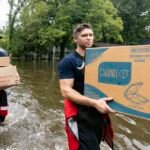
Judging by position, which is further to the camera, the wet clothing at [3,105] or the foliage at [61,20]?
the foliage at [61,20]

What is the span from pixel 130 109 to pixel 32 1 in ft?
160

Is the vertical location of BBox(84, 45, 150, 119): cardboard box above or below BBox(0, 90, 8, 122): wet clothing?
above

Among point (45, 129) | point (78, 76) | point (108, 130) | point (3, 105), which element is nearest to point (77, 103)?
point (78, 76)

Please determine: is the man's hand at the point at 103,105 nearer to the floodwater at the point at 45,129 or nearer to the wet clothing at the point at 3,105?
the floodwater at the point at 45,129

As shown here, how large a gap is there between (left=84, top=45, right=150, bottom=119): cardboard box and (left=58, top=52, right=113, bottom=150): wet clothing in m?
0.12

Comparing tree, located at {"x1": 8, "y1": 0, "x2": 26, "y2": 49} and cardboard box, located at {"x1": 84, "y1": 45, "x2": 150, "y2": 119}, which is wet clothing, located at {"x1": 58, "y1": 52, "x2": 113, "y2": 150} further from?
tree, located at {"x1": 8, "y1": 0, "x2": 26, "y2": 49}

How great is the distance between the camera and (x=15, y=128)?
22.3 ft

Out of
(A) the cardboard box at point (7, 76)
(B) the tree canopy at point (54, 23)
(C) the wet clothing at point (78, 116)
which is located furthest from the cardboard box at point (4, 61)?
(B) the tree canopy at point (54, 23)

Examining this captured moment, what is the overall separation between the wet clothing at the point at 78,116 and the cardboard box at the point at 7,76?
235cm

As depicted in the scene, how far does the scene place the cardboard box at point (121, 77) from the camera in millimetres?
3082

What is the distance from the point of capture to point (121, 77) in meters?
3.26

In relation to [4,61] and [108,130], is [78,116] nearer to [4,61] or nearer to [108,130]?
[108,130]

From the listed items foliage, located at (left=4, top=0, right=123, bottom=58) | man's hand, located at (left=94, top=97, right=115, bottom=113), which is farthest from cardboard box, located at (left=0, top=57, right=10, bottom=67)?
→ foliage, located at (left=4, top=0, right=123, bottom=58)

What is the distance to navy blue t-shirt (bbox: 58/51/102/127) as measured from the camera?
3.68m
